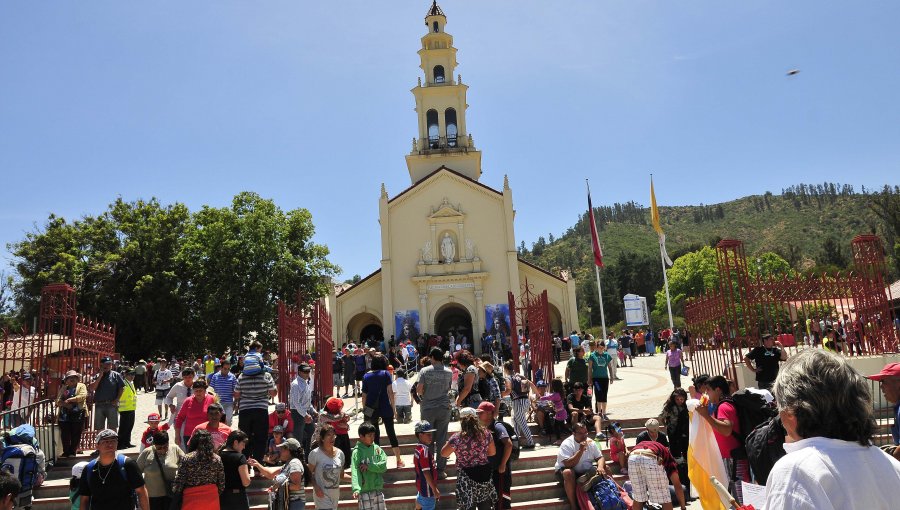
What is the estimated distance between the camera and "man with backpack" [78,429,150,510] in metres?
6.12

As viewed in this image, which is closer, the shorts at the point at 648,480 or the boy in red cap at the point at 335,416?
the shorts at the point at 648,480

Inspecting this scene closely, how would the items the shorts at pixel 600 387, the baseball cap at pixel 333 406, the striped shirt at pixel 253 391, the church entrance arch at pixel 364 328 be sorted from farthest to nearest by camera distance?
the church entrance arch at pixel 364 328
the shorts at pixel 600 387
the striped shirt at pixel 253 391
the baseball cap at pixel 333 406

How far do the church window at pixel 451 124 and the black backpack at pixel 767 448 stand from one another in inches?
1494

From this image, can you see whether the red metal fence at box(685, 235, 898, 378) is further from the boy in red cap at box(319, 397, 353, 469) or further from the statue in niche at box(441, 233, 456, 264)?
the statue in niche at box(441, 233, 456, 264)

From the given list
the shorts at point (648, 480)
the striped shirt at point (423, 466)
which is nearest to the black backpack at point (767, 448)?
the shorts at point (648, 480)

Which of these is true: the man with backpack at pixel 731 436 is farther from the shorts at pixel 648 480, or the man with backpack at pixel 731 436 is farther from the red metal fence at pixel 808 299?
the red metal fence at pixel 808 299

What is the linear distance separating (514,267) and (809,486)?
33.2 meters

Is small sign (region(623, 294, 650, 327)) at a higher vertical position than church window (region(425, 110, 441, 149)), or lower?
lower

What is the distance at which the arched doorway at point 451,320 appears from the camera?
3816 centimetres

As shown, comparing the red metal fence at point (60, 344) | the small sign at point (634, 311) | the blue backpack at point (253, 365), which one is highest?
the small sign at point (634, 311)

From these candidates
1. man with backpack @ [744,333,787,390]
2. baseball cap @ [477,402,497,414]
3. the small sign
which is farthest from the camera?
the small sign

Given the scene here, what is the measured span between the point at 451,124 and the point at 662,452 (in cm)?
3568

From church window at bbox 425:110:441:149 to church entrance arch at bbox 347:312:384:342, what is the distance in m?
11.9

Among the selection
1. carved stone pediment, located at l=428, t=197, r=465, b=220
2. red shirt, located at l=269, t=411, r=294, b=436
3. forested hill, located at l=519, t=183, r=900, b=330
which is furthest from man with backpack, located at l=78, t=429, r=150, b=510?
forested hill, located at l=519, t=183, r=900, b=330
